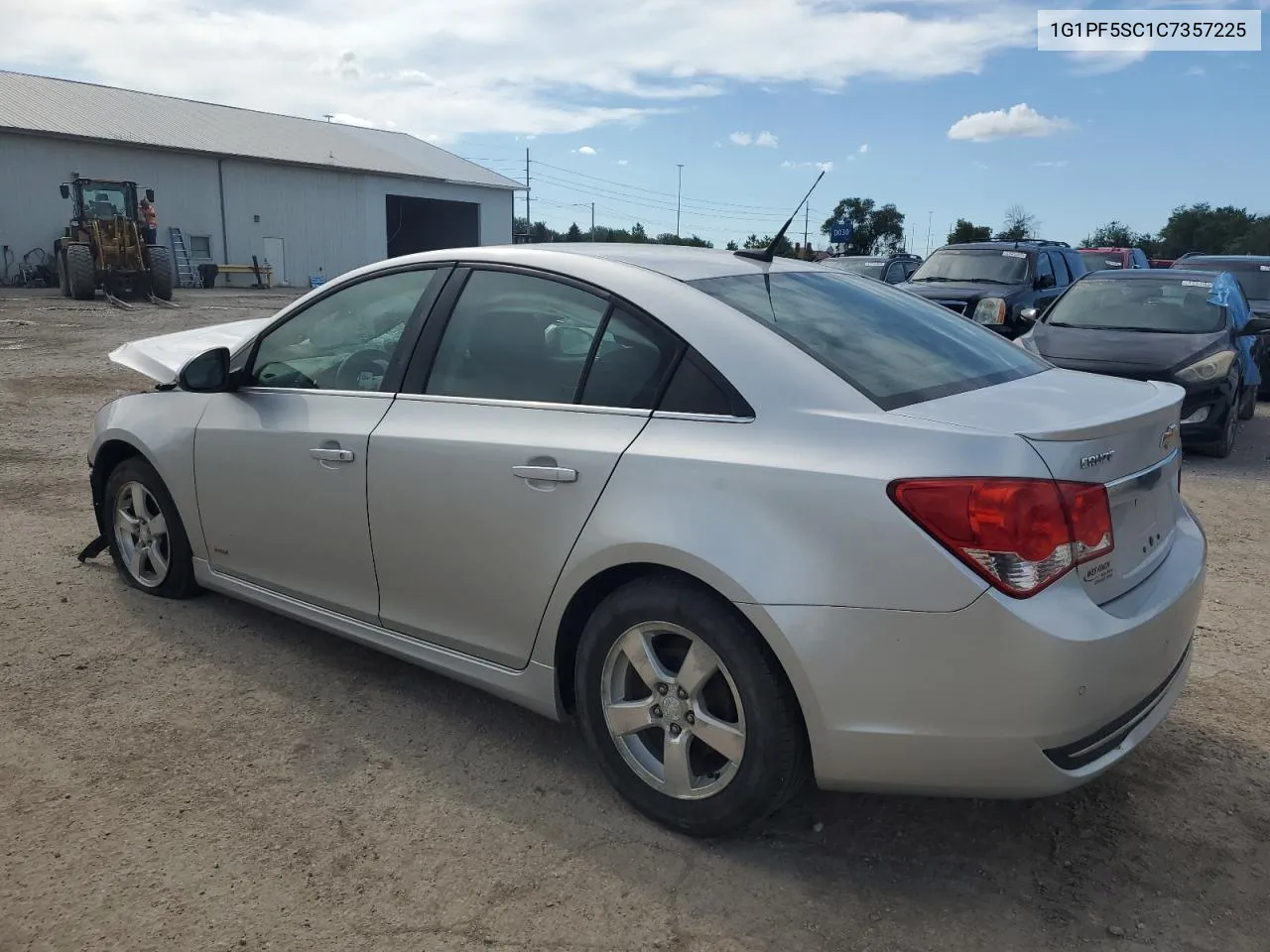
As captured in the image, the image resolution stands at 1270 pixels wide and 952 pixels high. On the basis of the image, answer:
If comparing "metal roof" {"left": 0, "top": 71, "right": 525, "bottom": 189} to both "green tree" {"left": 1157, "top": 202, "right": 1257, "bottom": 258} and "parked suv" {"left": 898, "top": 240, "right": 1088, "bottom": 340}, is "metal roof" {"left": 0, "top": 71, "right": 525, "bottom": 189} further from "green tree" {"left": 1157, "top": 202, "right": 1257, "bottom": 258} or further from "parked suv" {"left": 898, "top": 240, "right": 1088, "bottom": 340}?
"green tree" {"left": 1157, "top": 202, "right": 1257, "bottom": 258}

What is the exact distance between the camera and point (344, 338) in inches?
148

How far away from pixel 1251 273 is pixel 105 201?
25050mm

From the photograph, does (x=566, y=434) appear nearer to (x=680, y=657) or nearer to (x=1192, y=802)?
(x=680, y=657)

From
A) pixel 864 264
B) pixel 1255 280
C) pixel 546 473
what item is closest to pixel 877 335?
pixel 546 473

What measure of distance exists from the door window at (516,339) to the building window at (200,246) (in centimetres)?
3530

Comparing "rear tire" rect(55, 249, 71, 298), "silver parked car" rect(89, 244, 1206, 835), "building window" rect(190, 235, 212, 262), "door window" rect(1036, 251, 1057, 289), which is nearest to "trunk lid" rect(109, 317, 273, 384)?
"silver parked car" rect(89, 244, 1206, 835)

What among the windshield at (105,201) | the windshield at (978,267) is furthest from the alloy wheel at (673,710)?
the windshield at (105,201)

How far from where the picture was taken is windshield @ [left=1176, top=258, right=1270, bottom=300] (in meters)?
12.1

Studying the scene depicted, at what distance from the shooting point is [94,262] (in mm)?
24250

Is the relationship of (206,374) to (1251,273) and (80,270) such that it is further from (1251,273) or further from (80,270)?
(80,270)

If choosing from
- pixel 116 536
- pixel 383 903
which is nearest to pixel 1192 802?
pixel 383 903

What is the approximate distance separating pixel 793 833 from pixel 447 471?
1.47 meters

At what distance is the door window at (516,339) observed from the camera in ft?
9.99

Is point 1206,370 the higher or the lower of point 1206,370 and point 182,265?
the lower
